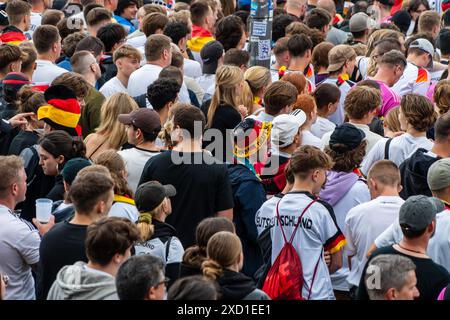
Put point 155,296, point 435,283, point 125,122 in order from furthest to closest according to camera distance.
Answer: point 125,122 < point 435,283 < point 155,296

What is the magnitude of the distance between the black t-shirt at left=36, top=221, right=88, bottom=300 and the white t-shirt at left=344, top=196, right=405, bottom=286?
202 cm

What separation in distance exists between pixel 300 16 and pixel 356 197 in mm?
8849

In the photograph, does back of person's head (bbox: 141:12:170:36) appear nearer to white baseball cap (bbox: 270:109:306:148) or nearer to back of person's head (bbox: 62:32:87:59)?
back of person's head (bbox: 62:32:87:59)

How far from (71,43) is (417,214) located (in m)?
6.73

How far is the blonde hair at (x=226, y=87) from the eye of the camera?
9469mm

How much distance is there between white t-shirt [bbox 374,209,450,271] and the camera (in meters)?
6.80

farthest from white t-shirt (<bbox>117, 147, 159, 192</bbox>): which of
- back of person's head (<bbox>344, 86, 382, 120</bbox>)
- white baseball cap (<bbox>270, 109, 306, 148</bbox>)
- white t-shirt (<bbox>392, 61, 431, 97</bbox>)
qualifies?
white t-shirt (<bbox>392, 61, 431, 97</bbox>)

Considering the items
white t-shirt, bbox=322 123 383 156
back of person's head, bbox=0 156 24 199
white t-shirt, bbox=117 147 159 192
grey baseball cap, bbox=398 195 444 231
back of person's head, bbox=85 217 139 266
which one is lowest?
white t-shirt, bbox=322 123 383 156

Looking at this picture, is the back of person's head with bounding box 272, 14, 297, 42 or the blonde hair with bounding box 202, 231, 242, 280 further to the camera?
the back of person's head with bounding box 272, 14, 297, 42


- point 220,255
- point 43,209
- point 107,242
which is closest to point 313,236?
point 220,255

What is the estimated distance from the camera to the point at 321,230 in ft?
22.7

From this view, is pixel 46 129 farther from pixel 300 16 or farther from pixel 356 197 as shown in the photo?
pixel 300 16

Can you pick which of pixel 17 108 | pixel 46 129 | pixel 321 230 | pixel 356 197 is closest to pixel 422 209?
pixel 321 230

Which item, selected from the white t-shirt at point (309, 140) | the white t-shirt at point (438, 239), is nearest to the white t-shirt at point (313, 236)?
the white t-shirt at point (438, 239)
